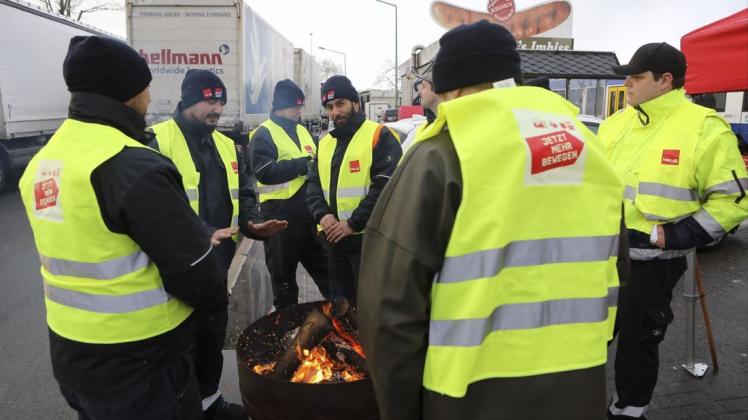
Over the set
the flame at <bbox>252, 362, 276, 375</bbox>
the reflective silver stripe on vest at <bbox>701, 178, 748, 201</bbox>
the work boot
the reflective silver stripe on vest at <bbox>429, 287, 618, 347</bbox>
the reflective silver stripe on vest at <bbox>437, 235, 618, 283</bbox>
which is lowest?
the work boot

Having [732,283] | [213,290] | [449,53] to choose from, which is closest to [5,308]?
[213,290]

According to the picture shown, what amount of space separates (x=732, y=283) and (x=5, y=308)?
813 centimetres

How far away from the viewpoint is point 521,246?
148cm

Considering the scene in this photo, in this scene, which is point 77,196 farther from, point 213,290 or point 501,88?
point 501,88

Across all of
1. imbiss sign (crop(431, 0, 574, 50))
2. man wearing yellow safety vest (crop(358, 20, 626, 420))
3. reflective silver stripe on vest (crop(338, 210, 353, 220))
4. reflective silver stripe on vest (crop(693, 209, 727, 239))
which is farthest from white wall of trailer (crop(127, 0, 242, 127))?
imbiss sign (crop(431, 0, 574, 50))

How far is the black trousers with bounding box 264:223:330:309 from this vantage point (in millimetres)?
4695

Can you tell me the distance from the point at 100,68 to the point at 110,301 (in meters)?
0.90

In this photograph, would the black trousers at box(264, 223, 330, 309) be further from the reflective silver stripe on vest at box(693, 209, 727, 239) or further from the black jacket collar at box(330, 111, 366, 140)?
the reflective silver stripe on vest at box(693, 209, 727, 239)

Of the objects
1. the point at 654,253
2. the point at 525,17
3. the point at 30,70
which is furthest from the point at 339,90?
the point at 525,17

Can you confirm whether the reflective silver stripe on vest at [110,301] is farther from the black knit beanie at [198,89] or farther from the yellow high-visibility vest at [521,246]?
the black knit beanie at [198,89]

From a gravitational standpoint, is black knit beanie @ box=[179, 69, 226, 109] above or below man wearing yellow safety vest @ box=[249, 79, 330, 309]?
above

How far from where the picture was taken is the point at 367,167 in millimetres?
4047

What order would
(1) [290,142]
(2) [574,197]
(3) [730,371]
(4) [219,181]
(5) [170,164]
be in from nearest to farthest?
(2) [574,197] < (5) [170,164] < (4) [219,181] < (3) [730,371] < (1) [290,142]

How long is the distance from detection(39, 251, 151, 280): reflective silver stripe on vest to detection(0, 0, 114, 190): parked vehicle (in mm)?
12134
